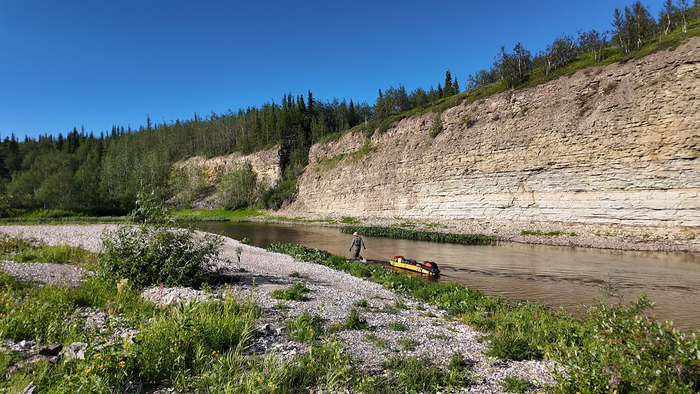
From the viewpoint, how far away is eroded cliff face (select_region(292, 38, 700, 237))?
25969mm

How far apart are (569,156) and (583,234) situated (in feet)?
28.1

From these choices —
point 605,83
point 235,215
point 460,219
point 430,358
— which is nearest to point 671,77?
point 605,83

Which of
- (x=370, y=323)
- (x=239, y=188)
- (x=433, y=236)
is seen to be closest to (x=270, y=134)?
(x=239, y=188)

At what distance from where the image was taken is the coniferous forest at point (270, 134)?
41.9 metres

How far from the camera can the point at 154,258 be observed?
31.7 ft

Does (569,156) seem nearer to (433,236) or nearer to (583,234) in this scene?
Result: (583,234)

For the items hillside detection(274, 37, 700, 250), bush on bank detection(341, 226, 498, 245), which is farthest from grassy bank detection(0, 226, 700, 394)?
hillside detection(274, 37, 700, 250)

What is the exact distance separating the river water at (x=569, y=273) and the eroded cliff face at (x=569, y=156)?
6427 millimetres

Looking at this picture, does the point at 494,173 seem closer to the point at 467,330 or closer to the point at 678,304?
the point at 678,304

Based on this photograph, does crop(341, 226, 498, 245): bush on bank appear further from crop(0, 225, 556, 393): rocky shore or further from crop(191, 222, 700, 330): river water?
crop(0, 225, 556, 393): rocky shore

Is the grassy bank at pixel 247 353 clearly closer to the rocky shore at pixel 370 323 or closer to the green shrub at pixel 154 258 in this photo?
the rocky shore at pixel 370 323

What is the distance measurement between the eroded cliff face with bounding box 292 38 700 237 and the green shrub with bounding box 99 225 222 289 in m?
33.4

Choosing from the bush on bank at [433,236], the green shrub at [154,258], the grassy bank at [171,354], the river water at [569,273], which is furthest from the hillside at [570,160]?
the green shrub at [154,258]

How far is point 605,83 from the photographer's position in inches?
1318
